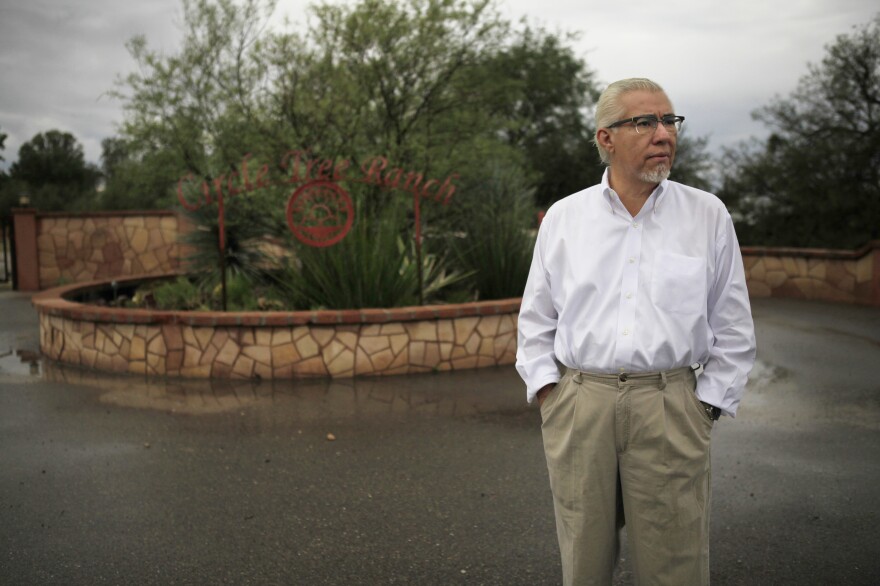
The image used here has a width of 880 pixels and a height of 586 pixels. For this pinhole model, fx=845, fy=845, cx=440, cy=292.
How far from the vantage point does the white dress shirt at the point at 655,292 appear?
94.8 inches

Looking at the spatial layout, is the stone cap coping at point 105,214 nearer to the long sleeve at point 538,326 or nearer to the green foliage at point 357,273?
the green foliage at point 357,273

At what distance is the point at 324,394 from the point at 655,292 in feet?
16.0

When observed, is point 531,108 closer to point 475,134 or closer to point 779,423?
point 475,134

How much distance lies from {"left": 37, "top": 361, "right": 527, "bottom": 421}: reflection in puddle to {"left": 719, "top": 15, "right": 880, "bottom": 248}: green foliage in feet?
43.9

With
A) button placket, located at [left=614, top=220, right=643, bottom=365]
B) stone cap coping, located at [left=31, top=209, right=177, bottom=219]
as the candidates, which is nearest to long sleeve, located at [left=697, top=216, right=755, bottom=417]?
button placket, located at [left=614, top=220, right=643, bottom=365]

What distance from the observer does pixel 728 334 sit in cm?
248

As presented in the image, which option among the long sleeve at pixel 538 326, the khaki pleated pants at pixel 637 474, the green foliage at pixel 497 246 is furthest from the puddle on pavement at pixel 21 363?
the khaki pleated pants at pixel 637 474

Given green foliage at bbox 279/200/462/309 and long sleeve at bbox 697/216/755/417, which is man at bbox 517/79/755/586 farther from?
green foliage at bbox 279/200/462/309

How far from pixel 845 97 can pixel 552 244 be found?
60.1 ft

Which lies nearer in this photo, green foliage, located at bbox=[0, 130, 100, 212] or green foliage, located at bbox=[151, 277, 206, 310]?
green foliage, located at bbox=[151, 277, 206, 310]

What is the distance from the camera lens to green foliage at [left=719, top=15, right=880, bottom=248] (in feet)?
59.3

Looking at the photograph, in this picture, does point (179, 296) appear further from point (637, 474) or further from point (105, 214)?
point (637, 474)

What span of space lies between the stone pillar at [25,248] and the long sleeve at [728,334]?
1662 centimetres

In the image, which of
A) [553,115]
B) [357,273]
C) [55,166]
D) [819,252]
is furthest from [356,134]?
[55,166]
